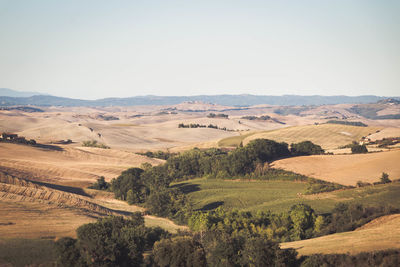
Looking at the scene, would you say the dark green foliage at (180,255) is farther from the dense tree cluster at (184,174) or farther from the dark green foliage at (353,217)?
the dense tree cluster at (184,174)

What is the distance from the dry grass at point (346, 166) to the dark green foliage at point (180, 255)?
43.5 meters

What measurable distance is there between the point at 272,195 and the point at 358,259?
37.9 metres

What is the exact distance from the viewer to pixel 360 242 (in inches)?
1228

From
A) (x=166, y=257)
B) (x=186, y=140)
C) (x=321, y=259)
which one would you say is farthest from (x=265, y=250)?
(x=186, y=140)

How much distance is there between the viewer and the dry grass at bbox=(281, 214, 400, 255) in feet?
96.3

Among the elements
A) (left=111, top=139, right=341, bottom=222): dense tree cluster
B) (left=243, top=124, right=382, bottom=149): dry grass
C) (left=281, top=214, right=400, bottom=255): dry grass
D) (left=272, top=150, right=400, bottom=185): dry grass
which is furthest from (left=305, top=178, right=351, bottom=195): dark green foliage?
(left=243, top=124, right=382, bottom=149): dry grass

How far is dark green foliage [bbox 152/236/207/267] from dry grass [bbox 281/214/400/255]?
7.69 m

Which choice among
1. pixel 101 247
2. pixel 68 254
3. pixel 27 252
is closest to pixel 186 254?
pixel 101 247

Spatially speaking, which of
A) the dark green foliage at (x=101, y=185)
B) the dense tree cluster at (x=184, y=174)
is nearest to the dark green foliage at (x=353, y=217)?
the dense tree cluster at (x=184, y=174)

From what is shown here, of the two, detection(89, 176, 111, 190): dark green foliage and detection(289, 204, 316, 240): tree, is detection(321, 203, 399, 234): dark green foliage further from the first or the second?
detection(89, 176, 111, 190): dark green foliage

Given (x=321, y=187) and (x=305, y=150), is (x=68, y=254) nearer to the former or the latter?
(x=321, y=187)

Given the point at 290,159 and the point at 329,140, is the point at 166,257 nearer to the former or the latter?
the point at 290,159

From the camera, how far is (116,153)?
11769cm

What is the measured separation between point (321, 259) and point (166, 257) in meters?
11.2
